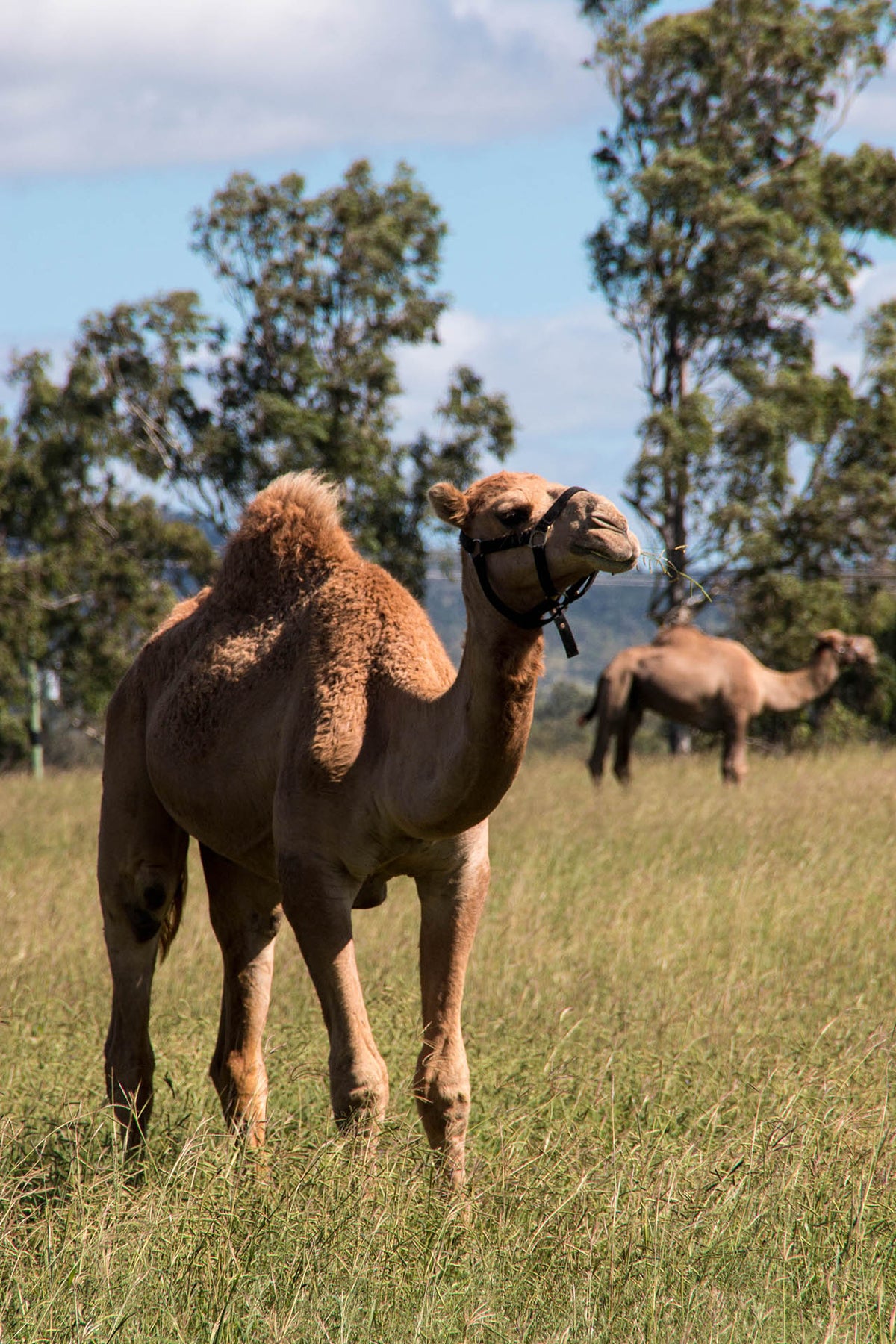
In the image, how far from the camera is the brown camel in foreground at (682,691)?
637 inches


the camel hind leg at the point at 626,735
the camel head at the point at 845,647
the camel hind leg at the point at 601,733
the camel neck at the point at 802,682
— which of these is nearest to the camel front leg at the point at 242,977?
the camel hind leg at the point at 601,733

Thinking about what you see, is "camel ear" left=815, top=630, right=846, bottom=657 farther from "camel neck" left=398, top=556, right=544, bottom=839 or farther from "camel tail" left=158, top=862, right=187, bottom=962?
"camel neck" left=398, top=556, right=544, bottom=839

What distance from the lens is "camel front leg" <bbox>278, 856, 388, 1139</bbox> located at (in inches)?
159

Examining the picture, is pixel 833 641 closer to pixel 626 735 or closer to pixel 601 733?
pixel 626 735

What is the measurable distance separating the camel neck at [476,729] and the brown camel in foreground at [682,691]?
39.6 feet

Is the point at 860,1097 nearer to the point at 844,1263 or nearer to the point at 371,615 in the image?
the point at 844,1263

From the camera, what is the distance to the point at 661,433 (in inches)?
898

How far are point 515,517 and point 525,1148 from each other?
6.50 feet

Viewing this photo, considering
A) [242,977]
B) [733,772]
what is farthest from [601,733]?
[242,977]

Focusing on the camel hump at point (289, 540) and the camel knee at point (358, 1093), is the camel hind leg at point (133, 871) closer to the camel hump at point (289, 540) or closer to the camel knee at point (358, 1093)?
the camel hump at point (289, 540)

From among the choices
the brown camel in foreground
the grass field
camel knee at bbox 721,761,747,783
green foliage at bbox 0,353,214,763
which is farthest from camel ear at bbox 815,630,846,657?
green foliage at bbox 0,353,214,763

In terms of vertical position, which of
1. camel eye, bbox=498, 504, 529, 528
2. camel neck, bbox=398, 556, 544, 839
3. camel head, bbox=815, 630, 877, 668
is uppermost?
camel eye, bbox=498, 504, 529, 528

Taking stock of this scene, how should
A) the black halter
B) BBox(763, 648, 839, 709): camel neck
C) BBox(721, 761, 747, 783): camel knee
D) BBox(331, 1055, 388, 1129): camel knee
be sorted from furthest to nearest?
BBox(763, 648, 839, 709): camel neck
BBox(721, 761, 747, 783): camel knee
BBox(331, 1055, 388, 1129): camel knee
the black halter

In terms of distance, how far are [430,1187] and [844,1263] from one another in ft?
3.47
